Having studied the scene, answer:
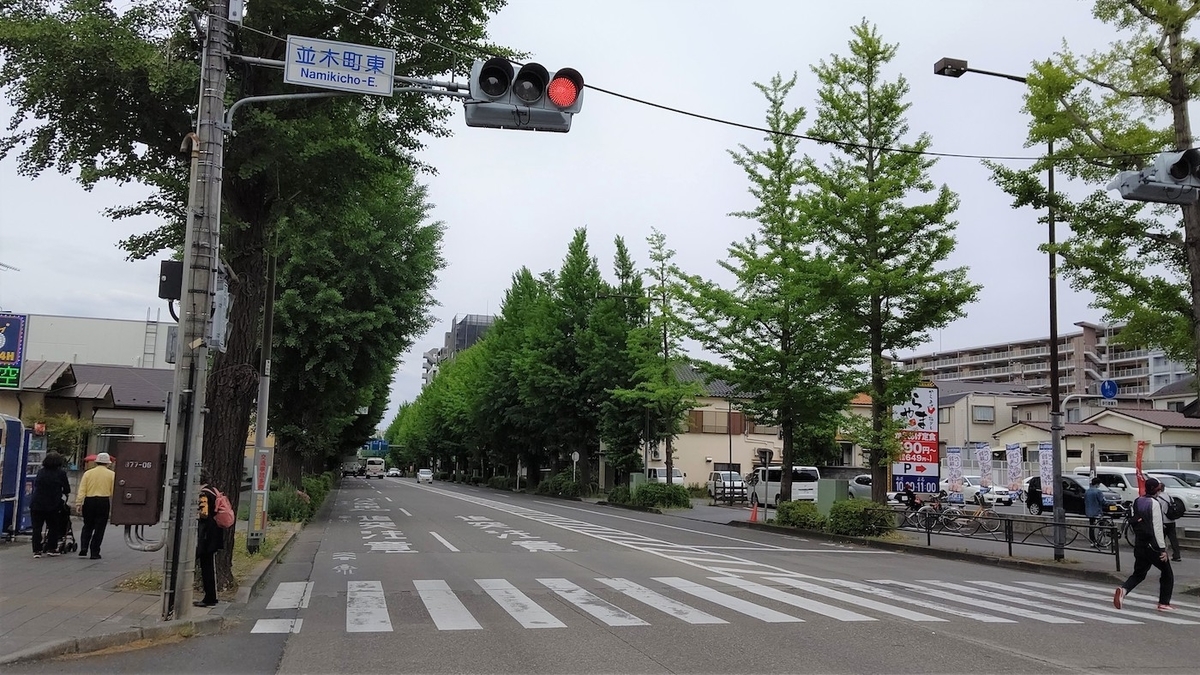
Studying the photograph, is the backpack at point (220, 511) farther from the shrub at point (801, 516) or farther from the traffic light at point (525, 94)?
the shrub at point (801, 516)

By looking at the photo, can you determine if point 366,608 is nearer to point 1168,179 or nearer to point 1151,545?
point 1151,545

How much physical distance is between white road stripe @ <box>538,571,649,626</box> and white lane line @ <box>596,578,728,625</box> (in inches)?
20.7

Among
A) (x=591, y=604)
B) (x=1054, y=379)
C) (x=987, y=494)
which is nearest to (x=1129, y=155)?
(x=1054, y=379)

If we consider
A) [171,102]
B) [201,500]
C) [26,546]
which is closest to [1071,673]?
[201,500]

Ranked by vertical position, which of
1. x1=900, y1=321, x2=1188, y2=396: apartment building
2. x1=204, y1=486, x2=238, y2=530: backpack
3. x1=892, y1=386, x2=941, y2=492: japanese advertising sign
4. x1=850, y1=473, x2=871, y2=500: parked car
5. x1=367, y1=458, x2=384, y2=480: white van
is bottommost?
x1=367, y1=458, x2=384, y2=480: white van

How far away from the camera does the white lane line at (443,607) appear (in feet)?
30.5

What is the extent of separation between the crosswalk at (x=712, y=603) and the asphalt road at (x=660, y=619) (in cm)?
4

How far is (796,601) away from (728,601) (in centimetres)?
91

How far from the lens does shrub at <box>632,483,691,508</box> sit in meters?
38.6

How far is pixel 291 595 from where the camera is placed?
11594mm

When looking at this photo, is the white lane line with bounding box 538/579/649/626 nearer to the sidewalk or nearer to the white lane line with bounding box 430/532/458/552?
the sidewalk

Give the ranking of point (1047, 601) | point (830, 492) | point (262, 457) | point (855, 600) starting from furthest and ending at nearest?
1. point (830, 492)
2. point (262, 457)
3. point (1047, 601)
4. point (855, 600)

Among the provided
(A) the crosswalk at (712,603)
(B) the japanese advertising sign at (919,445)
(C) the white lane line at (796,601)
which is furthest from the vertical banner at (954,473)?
(C) the white lane line at (796,601)

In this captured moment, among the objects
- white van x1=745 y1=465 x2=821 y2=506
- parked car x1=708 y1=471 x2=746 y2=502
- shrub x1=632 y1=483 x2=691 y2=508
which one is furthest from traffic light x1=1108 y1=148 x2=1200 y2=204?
parked car x1=708 y1=471 x2=746 y2=502
